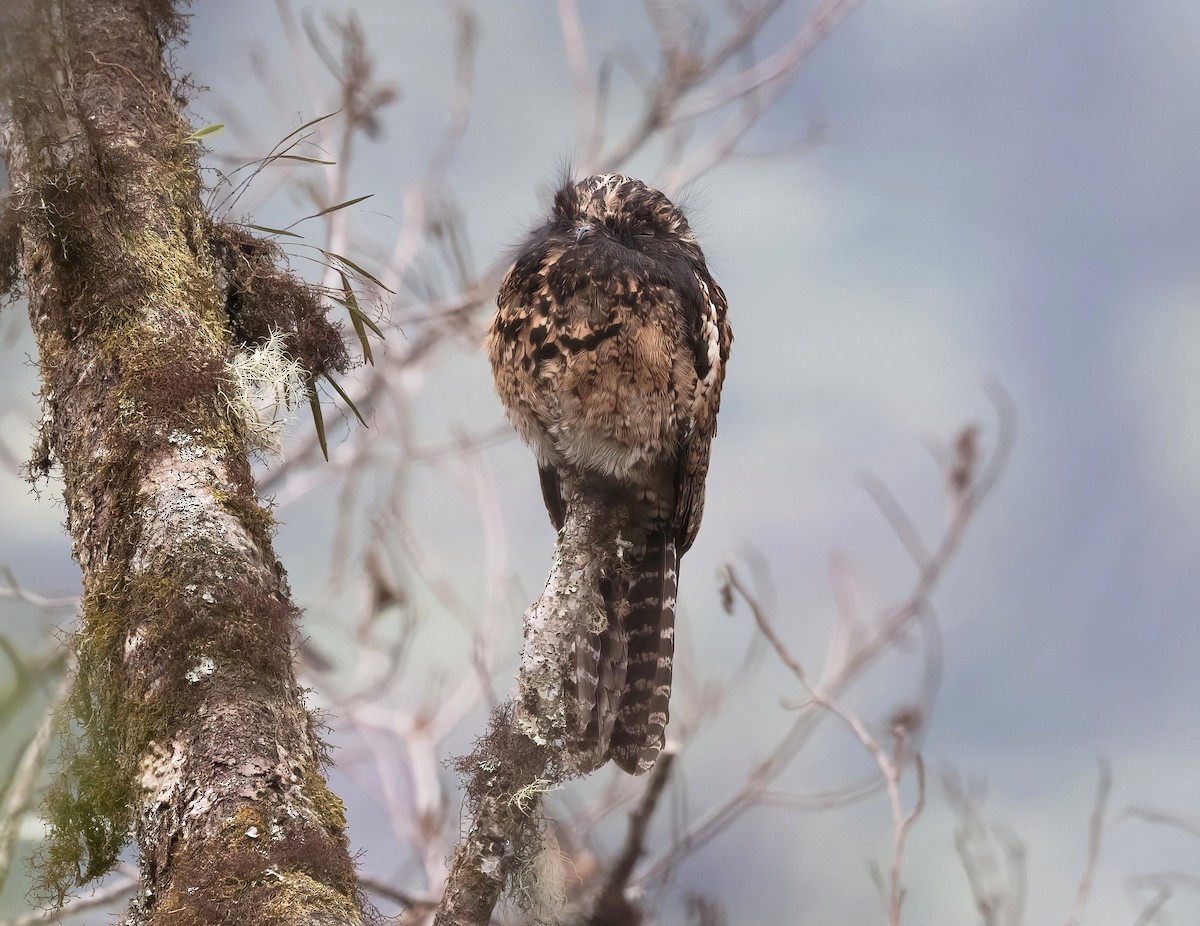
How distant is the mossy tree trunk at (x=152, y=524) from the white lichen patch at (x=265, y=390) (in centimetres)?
4

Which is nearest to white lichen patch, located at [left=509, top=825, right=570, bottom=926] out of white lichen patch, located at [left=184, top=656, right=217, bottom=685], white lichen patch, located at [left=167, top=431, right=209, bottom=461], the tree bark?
the tree bark

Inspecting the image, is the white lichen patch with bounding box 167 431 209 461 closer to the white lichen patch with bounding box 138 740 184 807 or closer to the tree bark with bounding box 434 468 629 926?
the white lichen patch with bounding box 138 740 184 807

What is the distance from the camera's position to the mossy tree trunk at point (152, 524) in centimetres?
175

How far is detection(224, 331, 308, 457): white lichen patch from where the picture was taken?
93.2 inches

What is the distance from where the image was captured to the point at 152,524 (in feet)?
6.87

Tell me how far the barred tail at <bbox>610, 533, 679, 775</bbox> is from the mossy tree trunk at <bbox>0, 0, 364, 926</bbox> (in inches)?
38.8

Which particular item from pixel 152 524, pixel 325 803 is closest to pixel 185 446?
pixel 152 524

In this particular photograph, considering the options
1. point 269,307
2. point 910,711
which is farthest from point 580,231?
point 910,711

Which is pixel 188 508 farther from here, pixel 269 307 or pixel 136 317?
pixel 269 307

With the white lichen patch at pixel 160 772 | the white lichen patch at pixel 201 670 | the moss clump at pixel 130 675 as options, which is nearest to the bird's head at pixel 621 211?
the moss clump at pixel 130 675

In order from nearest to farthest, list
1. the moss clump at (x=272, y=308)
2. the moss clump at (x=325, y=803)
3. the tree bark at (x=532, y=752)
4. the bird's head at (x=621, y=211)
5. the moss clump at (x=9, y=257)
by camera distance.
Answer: the moss clump at (x=325, y=803) < the tree bark at (x=532, y=752) < the moss clump at (x=9, y=257) < the moss clump at (x=272, y=308) < the bird's head at (x=621, y=211)

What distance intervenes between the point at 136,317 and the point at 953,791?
2670mm

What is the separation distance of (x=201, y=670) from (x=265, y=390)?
2.39 ft

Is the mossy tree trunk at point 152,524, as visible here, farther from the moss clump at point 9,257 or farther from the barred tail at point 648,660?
the barred tail at point 648,660
